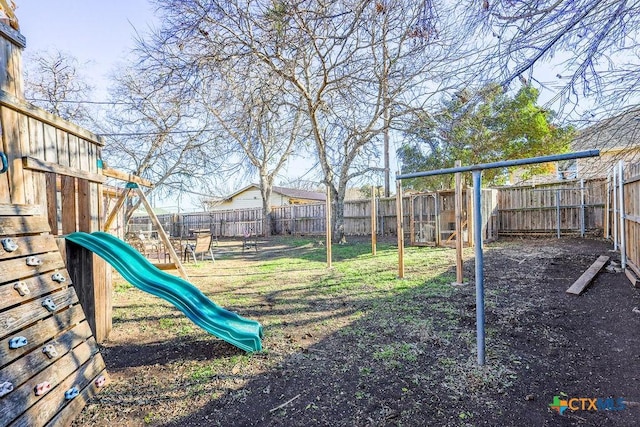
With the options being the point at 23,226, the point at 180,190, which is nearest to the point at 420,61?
the point at 23,226

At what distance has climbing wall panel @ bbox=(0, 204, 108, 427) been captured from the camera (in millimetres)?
1652

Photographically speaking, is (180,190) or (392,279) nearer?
(392,279)

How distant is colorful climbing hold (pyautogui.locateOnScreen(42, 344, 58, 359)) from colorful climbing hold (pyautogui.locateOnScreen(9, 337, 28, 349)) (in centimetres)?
15

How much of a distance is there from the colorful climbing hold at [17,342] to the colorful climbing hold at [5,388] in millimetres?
199

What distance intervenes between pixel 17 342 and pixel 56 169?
5.54ft

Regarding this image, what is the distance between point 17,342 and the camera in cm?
172

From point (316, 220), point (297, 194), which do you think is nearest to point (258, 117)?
point (316, 220)

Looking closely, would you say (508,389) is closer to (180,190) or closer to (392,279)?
(392,279)

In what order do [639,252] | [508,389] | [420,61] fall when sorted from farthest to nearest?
1. [420,61]
2. [639,252]
3. [508,389]

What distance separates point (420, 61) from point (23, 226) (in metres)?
9.21

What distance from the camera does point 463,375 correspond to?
2.35 metres

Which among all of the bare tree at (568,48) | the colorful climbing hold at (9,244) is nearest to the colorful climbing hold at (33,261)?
the colorful climbing hold at (9,244)

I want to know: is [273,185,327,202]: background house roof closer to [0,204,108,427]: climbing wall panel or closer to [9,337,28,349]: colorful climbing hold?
[0,204,108,427]: climbing wall panel

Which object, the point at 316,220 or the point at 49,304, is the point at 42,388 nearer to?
the point at 49,304
